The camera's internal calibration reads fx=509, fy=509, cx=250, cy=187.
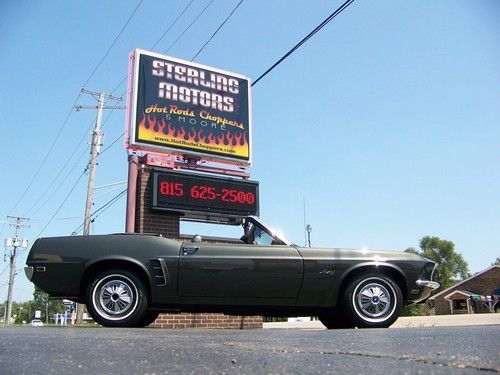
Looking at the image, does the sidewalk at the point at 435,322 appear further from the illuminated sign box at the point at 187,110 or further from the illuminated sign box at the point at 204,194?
the illuminated sign box at the point at 187,110

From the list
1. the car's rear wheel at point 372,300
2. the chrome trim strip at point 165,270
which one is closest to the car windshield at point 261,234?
the car's rear wheel at point 372,300

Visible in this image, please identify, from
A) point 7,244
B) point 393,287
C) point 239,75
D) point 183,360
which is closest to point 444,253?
point 7,244

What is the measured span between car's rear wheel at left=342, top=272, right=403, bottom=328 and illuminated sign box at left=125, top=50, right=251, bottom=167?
23.6 ft

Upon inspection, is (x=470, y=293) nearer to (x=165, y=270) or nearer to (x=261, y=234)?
(x=261, y=234)

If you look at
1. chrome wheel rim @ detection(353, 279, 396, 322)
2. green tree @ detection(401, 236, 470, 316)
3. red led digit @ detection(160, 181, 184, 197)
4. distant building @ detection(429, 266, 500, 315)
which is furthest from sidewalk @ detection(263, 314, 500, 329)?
green tree @ detection(401, 236, 470, 316)

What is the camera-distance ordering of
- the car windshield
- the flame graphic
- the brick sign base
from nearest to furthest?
the car windshield, the brick sign base, the flame graphic

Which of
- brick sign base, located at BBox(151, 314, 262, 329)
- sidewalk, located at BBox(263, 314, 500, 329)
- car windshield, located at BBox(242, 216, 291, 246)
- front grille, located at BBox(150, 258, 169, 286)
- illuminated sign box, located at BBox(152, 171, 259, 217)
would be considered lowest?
sidewalk, located at BBox(263, 314, 500, 329)

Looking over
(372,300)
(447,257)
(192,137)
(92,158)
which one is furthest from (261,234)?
(447,257)

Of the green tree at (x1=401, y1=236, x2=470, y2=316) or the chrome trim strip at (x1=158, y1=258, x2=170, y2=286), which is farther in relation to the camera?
the green tree at (x1=401, y1=236, x2=470, y2=316)

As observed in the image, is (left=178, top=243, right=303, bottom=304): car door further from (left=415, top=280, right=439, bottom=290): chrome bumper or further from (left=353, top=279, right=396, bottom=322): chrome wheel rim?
(left=415, top=280, right=439, bottom=290): chrome bumper

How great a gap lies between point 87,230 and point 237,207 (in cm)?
1393

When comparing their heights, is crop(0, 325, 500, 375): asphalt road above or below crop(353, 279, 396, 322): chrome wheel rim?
below

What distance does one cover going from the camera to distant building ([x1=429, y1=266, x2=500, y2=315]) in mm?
43034

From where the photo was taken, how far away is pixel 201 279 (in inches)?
220
